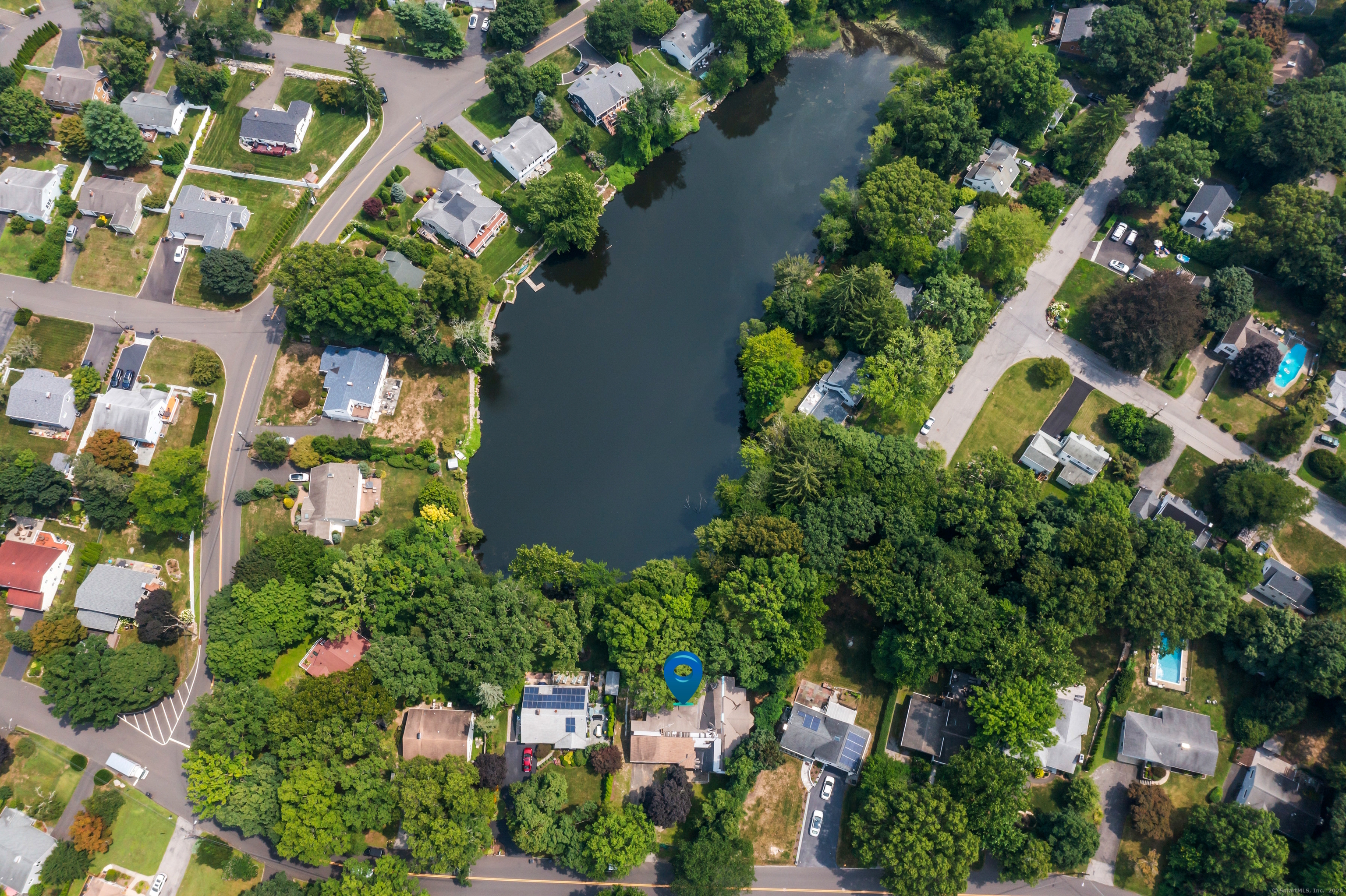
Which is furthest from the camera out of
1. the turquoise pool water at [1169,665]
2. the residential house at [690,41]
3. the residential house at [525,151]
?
the residential house at [690,41]

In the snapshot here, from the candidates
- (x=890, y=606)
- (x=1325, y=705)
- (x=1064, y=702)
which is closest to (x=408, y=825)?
(x=890, y=606)

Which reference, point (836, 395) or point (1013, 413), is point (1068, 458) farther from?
point (836, 395)

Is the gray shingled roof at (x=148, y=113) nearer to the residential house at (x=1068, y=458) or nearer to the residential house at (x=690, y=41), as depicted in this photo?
the residential house at (x=690, y=41)

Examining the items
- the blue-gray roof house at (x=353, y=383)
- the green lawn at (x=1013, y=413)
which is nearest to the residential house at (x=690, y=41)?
Answer: the blue-gray roof house at (x=353, y=383)

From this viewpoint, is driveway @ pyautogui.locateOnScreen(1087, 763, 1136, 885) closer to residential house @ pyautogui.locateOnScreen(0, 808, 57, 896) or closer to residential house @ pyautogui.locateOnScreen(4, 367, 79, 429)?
residential house @ pyautogui.locateOnScreen(0, 808, 57, 896)

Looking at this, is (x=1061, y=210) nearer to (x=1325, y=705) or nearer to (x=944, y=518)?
(x=944, y=518)

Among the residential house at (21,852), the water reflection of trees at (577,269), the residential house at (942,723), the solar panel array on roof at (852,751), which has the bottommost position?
the residential house at (21,852)

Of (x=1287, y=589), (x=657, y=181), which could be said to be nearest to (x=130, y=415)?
(x=657, y=181)
